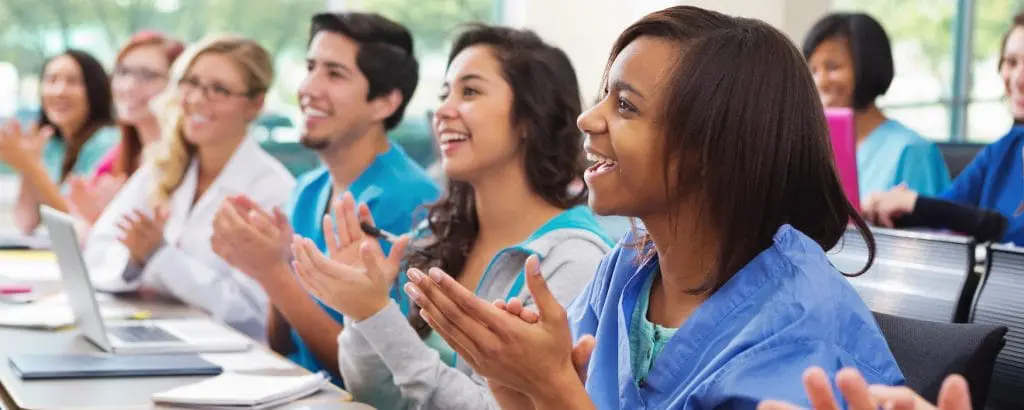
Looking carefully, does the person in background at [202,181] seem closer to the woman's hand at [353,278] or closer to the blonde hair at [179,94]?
the blonde hair at [179,94]

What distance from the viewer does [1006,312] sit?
1630mm

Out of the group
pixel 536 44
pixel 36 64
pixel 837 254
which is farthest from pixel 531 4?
pixel 837 254

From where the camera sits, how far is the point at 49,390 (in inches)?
74.2

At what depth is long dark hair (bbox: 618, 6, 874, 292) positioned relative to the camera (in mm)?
1324

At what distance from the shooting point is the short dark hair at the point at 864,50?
356 cm

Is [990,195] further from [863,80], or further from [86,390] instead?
[86,390]

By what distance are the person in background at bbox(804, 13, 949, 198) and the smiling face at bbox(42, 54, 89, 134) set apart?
3.02 meters

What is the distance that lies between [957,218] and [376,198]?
1252mm

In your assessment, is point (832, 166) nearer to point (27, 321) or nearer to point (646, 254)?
point (646, 254)

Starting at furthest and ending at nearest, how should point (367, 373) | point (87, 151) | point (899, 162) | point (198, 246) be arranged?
1. point (87, 151)
2. point (899, 162)
3. point (198, 246)
4. point (367, 373)

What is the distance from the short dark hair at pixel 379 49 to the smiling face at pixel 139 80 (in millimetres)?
1655

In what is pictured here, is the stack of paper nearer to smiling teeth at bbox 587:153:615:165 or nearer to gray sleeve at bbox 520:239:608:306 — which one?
gray sleeve at bbox 520:239:608:306

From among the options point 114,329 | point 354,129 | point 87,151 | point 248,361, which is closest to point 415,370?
point 248,361

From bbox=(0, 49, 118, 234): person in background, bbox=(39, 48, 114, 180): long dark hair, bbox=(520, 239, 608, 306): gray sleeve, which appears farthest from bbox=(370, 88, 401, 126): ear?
bbox=(39, 48, 114, 180): long dark hair
